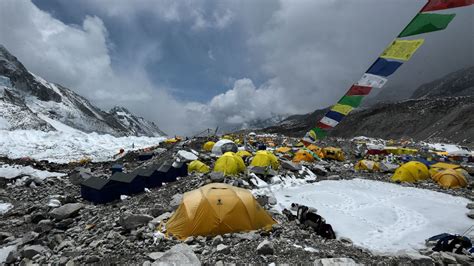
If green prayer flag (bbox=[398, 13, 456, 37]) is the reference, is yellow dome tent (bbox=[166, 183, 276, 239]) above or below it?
below

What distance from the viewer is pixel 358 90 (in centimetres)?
641

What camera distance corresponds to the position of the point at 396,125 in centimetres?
9019

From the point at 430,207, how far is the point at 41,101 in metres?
191

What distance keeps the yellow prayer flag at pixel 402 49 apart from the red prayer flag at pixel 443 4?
1.95 ft

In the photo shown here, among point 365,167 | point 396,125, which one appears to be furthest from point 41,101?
point 365,167

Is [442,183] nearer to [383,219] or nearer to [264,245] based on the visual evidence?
[383,219]

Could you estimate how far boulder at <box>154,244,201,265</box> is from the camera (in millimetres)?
6188

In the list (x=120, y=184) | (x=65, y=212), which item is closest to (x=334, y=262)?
(x=65, y=212)

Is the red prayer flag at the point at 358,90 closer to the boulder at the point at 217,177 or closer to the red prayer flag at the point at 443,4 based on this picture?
the red prayer flag at the point at 443,4

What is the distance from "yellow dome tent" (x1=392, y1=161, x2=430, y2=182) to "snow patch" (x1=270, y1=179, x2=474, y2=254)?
7.42 feet

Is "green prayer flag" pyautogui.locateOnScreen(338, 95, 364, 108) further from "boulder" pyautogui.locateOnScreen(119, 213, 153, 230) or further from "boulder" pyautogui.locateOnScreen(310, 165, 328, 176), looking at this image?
"boulder" pyautogui.locateOnScreen(310, 165, 328, 176)

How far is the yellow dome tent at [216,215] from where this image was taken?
8148 mm

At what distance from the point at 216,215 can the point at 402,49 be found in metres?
5.89

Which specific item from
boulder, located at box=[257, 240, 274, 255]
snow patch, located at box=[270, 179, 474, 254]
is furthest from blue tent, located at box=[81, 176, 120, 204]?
boulder, located at box=[257, 240, 274, 255]
